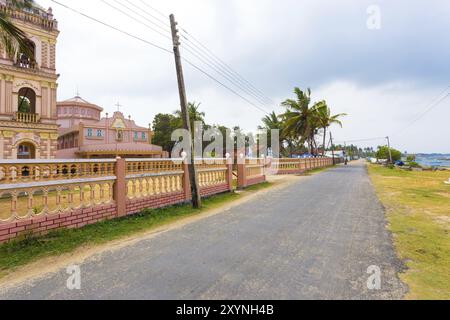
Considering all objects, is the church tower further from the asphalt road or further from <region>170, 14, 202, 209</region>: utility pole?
the asphalt road

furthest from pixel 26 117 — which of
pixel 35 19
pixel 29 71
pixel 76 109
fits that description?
pixel 76 109

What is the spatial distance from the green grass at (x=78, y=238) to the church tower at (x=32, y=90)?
1119 cm

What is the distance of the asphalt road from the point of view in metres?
2.71

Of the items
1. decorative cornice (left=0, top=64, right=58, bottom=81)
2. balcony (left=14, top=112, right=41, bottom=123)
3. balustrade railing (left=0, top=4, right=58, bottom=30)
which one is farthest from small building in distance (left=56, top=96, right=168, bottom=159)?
balustrade railing (left=0, top=4, right=58, bottom=30)

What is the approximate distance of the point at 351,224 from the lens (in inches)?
224

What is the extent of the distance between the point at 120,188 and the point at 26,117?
11639mm

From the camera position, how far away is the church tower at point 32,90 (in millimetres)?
12789

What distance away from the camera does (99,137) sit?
27.1 metres

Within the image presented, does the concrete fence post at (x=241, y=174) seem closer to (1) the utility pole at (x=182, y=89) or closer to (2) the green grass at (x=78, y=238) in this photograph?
(1) the utility pole at (x=182, y=89)

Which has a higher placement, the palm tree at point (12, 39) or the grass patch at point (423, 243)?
the palm tree at point (12, 39)

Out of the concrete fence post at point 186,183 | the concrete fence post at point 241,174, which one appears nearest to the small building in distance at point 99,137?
the concrete fence post at point 241,174

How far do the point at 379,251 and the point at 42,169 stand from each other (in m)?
6.24

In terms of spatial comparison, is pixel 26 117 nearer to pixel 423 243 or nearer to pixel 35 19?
pixel 35 19
